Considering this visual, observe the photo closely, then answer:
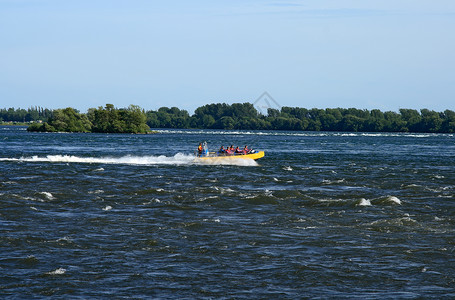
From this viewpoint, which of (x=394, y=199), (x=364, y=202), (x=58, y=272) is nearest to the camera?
(x=58, y=272)

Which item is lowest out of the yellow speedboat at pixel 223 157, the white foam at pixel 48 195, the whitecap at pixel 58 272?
the whitecap at pixel 58 272

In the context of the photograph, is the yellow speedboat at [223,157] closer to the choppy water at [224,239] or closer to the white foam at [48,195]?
the choppy water at [224,239]

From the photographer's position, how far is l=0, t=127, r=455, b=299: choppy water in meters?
20.7

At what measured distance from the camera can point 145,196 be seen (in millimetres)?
42562

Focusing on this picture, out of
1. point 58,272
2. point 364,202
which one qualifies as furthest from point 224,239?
point 364,202

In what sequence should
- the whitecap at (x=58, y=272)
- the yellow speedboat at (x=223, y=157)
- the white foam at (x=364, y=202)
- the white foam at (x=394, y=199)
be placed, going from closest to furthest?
1. the whitecap at (x=58, y=272)
2. the white foam at (x=364, y=202)
3. the white foam at (x=394, y=199)
4. the yellow speedboat at (x=223, y=157)

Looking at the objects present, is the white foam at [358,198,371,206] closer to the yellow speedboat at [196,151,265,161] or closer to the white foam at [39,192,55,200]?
the white foam at [39,192,55,200]

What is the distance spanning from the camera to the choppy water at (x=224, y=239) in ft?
67.9

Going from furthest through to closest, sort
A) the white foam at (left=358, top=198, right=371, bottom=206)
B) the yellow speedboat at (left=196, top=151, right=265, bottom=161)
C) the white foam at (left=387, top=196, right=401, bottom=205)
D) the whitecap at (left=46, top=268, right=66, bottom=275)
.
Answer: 1. the yellow speedboat at (left=196, top=151, right=265, bottom=161)
2. the white foam at (left=387, top=196, right=401, bottom=205)
3. the white foam at (left=358, top=198, right=371, bottom=206)
4. the whitecap at (left=46, top=268, right=66, bottom=275)

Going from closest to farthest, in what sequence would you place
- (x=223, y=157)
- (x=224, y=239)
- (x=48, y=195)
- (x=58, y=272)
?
(x=58, y=272) → (x=224, y=239) → (x=48, y=195) → (x=223, y=157)

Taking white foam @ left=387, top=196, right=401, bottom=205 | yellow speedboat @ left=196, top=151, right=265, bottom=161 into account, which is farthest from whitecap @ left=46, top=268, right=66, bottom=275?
yellow speedboat @ left=196, top=151, right=265, bottom=161

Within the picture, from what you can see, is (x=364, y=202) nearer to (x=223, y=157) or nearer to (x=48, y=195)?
(x=48, y=195)

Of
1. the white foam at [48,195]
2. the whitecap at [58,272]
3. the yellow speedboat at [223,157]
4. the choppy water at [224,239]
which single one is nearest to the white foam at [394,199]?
the choppy water at [224,239]

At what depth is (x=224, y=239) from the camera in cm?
2780
